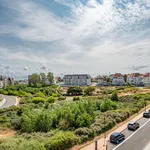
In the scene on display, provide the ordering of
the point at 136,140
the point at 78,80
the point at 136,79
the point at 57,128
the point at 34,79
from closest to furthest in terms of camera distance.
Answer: the point at 136,140
the point at 57,128
the point at 34,79
the point at 136,79
the point at 78,80

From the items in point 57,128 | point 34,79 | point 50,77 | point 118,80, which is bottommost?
point 57,128

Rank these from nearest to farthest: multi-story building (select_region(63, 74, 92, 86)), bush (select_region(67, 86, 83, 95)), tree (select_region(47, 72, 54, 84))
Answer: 1. bush (select_region(67, 86, 83, 95))
2. tree (select_region(47, 72, 54, 84))
3. multi-story building (select_region(63, 74, 92, 86))

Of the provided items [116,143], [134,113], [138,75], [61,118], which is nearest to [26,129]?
[61,118]

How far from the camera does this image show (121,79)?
386ft

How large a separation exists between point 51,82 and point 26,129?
9787 cm

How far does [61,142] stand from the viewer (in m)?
16.4

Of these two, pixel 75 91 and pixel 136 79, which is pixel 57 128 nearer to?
pixel 75 91

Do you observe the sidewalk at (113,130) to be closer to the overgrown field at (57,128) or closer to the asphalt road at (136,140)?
the overgrown field at (57,128)

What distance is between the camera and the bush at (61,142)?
1588 centimetres

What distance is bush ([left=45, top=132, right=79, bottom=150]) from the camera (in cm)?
1588

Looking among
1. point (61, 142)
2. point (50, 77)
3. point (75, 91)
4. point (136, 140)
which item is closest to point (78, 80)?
point (50, 77)

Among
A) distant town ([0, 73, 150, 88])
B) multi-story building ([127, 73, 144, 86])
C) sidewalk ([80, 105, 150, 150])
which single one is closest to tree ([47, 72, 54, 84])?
distant town ([0, 73, 150, 88])

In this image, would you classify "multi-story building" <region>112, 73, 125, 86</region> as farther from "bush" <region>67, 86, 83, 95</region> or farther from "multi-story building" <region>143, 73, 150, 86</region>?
"bush" <region>67, 86, 83, 95</region>

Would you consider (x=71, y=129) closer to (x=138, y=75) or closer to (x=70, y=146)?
(x=70, y=146)
